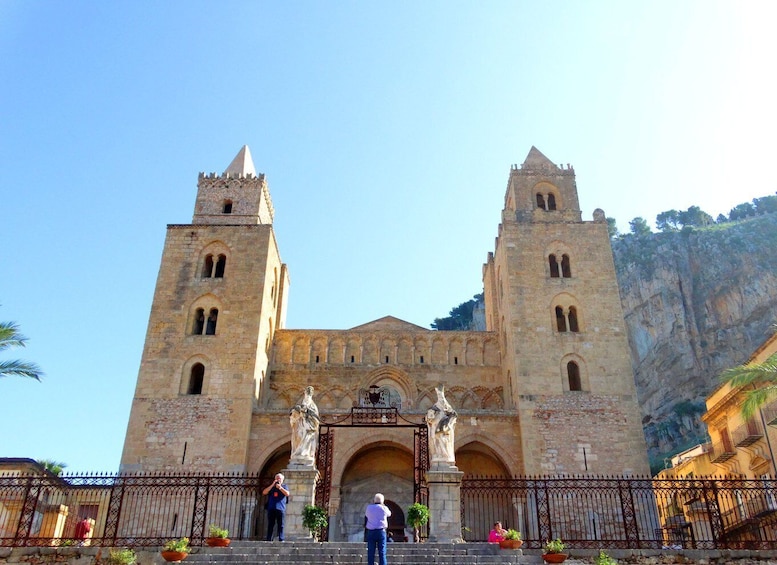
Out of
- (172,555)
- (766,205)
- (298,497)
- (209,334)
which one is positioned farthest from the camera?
(766,205)

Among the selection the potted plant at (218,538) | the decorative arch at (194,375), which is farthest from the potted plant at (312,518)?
the decorative arch at (194,375)

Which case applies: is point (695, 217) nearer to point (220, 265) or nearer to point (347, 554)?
point (220, 265)

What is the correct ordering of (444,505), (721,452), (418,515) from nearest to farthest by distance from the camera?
(444,505) → (418,515) → (721,452)

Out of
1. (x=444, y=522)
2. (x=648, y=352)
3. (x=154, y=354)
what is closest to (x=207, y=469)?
(x=154, y=354)

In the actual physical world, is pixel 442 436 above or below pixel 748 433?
below

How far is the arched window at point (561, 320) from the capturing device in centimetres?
2710

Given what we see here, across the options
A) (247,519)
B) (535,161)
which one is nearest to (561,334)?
(535,161)

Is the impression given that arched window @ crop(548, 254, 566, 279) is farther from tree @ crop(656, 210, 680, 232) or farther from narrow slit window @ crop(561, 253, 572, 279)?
tree @ crop(656, 210, 680, 232)

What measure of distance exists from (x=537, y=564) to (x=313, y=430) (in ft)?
18.7

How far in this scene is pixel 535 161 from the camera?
3212 centimetres

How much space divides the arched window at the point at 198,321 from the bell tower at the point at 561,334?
1234cm

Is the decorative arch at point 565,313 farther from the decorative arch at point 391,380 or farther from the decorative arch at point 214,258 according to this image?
the decorative arch at point 214,258

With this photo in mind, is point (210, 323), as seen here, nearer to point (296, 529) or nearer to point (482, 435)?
point (482, 435)

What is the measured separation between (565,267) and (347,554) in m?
18.7
